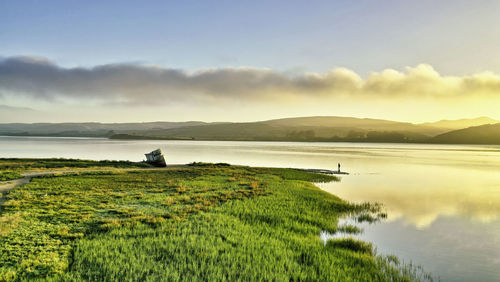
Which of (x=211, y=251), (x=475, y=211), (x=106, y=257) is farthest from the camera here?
(x=475, y=211)

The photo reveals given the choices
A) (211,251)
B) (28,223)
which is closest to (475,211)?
(211,251)

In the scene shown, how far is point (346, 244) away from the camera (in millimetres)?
14992

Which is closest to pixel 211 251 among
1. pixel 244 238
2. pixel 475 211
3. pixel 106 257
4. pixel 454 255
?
Answer: pixel 244 238

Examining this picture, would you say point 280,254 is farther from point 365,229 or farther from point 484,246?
point 484,246

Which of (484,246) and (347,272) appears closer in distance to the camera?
(347,272)

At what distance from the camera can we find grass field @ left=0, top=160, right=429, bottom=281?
34.3ft

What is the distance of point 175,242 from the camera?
1333cm

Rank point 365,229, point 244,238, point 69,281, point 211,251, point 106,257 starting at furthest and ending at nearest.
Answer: point 365,229 < point 244,238 < point 211,251 < point 106,257 < point 69,281

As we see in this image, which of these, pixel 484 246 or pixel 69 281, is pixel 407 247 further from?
pixel 69 281

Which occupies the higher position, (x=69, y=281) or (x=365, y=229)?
(x=69, y=281)

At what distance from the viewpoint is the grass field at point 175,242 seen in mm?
10469

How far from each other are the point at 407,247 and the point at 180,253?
499 inches

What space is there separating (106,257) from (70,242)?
2996mm

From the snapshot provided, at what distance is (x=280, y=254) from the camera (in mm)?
12469
